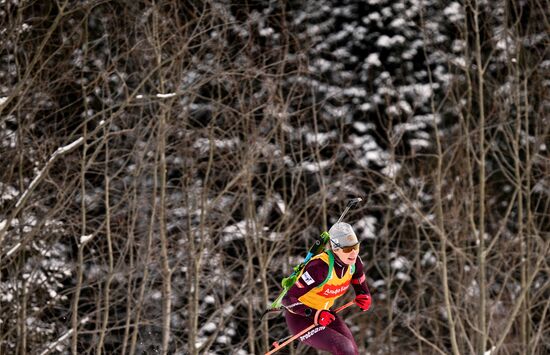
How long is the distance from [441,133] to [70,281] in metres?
8.45

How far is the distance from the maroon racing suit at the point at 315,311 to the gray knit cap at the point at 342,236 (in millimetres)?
253

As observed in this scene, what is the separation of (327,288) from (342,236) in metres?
0.55

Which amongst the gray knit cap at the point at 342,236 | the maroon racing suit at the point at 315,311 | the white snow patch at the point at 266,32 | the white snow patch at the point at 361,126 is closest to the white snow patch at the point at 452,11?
the white snow patch at the point at 361,126

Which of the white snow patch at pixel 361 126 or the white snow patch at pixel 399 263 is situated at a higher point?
the white snow patch at pixel 361 126

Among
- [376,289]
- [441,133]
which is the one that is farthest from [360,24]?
[376,289]

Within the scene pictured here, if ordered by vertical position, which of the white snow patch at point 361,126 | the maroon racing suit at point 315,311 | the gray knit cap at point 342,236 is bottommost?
the white snow patch at point 361,126

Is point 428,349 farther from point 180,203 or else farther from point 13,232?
point 13,232

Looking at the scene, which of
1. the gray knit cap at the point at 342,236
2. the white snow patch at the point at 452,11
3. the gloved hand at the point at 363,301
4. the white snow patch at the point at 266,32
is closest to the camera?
the gray knit cap at the point at 342,236

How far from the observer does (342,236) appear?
26.5 feet

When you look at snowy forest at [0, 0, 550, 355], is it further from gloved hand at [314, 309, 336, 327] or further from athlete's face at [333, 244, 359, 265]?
athlete's face at [333, 244, 359, 265]

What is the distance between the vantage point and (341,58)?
85.7 feet

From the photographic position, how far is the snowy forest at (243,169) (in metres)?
17.6

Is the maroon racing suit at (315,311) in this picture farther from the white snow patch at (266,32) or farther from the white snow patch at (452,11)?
the white snow patch at (452,11)

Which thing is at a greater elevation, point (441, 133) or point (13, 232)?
point (13, 232)
